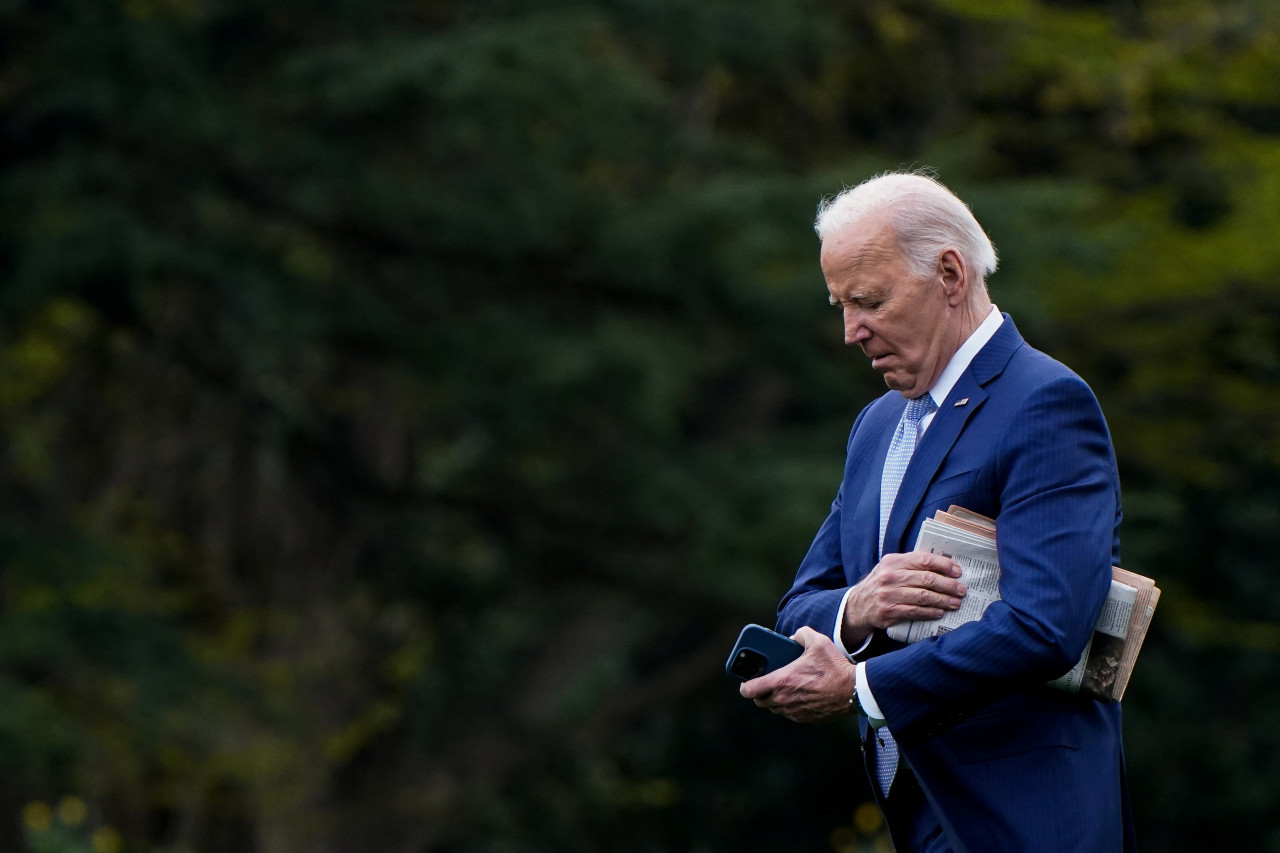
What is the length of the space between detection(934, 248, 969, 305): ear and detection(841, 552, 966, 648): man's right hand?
0.39 metres

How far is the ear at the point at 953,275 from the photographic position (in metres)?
2.37

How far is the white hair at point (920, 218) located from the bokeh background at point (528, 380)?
16.2ft

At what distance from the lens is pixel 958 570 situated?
2.28 meters

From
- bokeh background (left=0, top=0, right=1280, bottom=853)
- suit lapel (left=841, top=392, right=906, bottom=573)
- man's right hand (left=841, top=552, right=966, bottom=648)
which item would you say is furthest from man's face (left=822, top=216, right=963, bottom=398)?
bokeh background (left=0, top=0, right=1280, bottom=853)

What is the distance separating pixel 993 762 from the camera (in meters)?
2.32

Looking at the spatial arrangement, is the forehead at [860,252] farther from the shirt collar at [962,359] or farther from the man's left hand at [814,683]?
the man's left hand at [814,683]

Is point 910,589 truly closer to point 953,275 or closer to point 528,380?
point 953,275

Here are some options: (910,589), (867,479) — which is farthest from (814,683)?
(867,479)

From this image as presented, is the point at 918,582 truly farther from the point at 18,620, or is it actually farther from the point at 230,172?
the point at 230,172

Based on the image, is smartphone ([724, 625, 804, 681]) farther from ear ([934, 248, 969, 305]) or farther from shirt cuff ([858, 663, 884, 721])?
ear ([934, 248, 969, 305])

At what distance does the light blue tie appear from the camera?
252cm

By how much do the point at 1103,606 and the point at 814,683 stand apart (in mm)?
412

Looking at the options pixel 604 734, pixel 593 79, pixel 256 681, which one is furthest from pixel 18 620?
pixel 604 734

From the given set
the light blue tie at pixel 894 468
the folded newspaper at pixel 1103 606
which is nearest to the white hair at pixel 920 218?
the light blue tie at pixel 894 468
